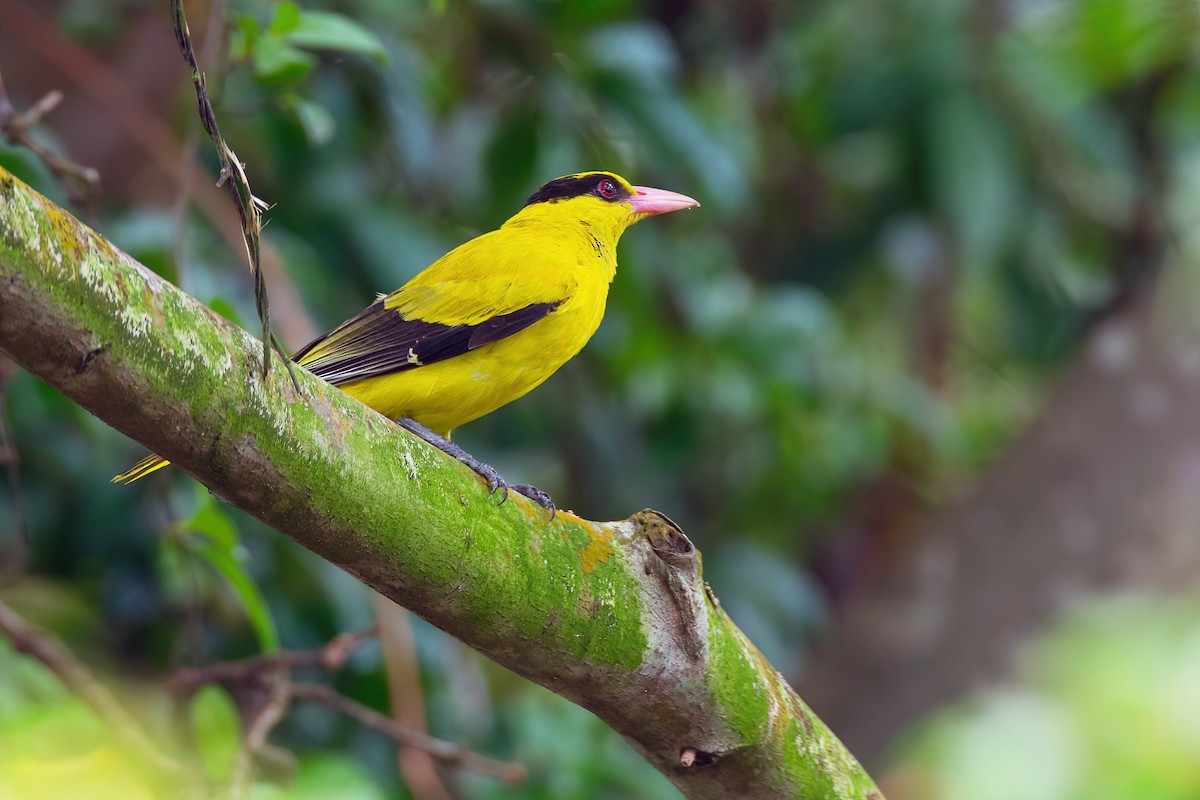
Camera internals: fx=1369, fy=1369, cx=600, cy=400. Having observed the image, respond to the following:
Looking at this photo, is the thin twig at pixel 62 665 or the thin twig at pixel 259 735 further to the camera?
the thin twig at pixel 62 665

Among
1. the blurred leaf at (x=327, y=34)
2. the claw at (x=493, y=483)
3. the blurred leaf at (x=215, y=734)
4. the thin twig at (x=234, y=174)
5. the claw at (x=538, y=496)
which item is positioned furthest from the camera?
the blurred leaf at (x=327, y=34)

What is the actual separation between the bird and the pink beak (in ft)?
1.06

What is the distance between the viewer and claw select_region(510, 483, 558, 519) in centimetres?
217

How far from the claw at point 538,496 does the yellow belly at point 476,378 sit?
0.44m

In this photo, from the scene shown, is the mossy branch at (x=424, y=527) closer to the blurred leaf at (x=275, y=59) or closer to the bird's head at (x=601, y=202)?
the blurred leaf at (x=275, y=59)

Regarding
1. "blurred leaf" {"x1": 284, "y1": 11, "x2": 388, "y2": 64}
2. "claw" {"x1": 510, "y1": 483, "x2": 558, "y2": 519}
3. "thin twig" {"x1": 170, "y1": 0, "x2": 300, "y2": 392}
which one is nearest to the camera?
"thin twig" {"x1": 170, "y1": 0, "x2": 300, "y2": 392}

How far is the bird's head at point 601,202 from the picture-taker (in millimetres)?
3462

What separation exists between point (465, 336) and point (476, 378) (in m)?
0.09

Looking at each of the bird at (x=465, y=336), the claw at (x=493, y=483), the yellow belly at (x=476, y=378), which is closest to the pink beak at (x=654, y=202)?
the bird at (x=465, y=336)

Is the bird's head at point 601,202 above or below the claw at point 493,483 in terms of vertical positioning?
above

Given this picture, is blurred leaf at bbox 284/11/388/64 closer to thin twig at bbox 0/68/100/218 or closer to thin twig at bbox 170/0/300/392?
thin twig at bbox 0/68/100/218

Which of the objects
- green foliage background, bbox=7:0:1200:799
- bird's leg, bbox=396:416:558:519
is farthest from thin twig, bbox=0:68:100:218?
bird's leg, bbox=396:416:558:519

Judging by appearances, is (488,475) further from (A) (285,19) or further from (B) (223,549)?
(A) (285,19)

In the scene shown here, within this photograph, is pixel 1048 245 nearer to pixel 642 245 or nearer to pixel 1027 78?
pixel 1027 78
